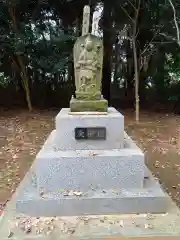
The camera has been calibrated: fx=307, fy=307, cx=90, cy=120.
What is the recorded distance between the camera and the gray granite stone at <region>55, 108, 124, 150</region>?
3.40m

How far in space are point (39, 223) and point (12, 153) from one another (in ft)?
10.6

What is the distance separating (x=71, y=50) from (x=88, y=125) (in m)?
5.96

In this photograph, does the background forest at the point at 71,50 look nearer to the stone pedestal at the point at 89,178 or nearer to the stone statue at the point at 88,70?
the stone statue at the point at 88,70

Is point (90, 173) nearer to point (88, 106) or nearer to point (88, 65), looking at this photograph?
point (88, 106)

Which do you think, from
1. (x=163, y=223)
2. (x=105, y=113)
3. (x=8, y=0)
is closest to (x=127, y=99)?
(x=8, y=0)

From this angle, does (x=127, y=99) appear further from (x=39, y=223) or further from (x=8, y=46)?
(x=39, y=223)

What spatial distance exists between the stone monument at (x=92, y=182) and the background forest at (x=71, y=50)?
5.20 m

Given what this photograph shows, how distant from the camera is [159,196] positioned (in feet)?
10.2

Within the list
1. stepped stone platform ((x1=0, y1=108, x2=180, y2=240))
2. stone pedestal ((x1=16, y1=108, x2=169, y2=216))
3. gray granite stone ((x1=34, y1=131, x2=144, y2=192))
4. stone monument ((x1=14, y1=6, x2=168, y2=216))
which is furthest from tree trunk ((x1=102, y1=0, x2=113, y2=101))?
gray granite stone ((x1=34, y1=131, x2=144, y2=192))

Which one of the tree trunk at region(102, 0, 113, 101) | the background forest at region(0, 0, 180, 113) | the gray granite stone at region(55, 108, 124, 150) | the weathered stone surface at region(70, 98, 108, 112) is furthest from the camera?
the tree trunk at region(102, 0, 113, 101)

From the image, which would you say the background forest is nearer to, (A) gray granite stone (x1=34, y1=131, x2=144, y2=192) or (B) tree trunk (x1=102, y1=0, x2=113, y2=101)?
(B) tree trunk (x1=102, y1=0, x2=113, y2=101)

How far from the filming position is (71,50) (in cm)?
896

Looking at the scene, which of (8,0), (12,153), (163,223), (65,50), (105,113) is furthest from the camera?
(65,50)

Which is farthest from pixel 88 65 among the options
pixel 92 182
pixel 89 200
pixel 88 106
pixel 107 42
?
pixel 107 42
